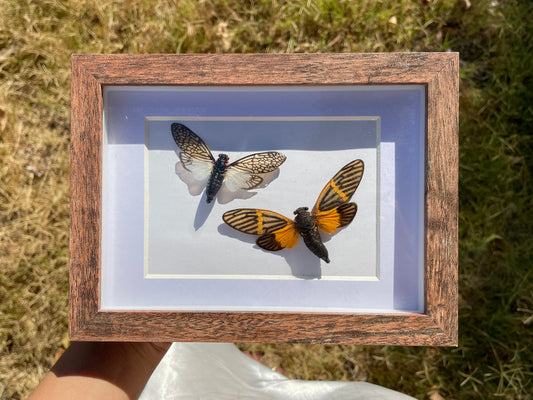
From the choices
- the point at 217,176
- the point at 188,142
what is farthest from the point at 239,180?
the point at 188,142

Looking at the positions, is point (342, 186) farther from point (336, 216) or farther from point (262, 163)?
point (262, 163)

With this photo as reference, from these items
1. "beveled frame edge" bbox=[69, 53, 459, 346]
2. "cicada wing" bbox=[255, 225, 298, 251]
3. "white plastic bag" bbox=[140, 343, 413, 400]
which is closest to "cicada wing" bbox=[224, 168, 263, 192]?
"cicada wing" bbox=[255, 225, 298, 251]

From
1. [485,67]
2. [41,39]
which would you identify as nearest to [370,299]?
[485,67]

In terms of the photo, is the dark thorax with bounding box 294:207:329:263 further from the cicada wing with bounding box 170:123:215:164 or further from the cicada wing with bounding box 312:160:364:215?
the cicada wing with bounding box 170:123:215:164

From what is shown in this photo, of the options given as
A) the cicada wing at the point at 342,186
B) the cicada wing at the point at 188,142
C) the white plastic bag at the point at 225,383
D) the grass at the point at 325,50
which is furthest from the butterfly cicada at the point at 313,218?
the grass at the point at 325,50

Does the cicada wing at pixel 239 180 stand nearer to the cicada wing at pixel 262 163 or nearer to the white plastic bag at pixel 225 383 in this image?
the cicada wing at pixel 262 163

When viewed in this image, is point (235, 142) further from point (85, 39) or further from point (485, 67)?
point (485, 67)
